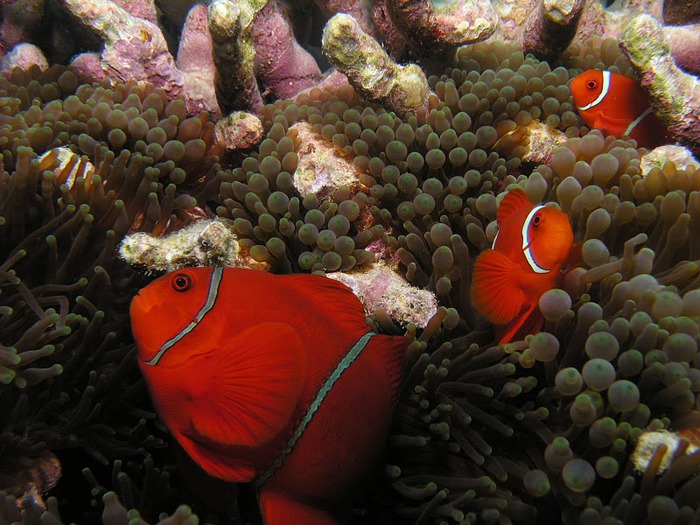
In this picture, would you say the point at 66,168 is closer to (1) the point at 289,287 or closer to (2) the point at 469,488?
(1) the point at 289,287

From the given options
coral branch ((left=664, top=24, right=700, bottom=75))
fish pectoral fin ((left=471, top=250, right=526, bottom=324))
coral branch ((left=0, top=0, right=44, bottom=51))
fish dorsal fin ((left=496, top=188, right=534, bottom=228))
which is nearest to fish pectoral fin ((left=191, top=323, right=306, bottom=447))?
fish pectoral fin ((left=471, top=250, right=526, bottom=324))

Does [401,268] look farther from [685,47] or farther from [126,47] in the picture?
[685,47]

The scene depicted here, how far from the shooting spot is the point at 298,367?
132 cm

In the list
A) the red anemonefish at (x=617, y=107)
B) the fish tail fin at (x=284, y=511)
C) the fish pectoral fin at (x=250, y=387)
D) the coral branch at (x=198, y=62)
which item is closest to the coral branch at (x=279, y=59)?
the coral branch at (x=198, y=62)

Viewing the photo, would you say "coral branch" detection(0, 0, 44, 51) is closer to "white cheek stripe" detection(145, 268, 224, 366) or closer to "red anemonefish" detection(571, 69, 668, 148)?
"white cheek stripe" detection(145, 268, 224, 366)

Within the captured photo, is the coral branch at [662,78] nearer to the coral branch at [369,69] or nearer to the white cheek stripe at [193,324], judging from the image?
the coral branch at [369,69]

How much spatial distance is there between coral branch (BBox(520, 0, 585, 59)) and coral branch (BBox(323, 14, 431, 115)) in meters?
0.83

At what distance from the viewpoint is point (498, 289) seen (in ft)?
5.32

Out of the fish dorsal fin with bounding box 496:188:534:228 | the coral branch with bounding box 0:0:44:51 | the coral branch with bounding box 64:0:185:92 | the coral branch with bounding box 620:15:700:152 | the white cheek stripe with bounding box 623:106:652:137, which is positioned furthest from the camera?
the coral branch with bounding box 0:0:44:51

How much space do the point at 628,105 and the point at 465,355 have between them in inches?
68.5

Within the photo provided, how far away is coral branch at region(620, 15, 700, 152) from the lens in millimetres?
2383

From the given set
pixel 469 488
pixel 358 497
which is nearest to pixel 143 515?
pixel 358 497

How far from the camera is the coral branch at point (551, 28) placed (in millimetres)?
2590

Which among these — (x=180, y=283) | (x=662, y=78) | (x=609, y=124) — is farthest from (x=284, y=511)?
(x=662, y=78)
